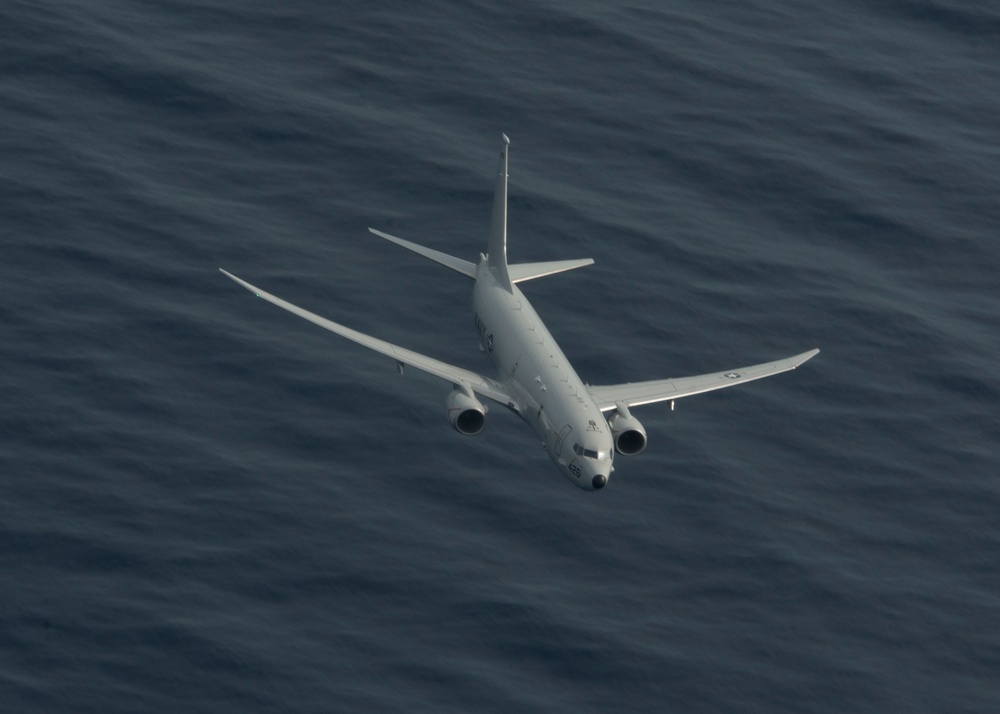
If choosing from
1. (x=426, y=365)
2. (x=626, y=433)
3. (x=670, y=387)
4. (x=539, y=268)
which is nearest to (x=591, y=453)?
(x=626, y=433)

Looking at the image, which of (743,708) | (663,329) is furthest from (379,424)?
(743,708)

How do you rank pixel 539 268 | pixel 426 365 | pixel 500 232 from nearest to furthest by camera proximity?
pixel 426 365, pixel 500 232, pixel 539 268

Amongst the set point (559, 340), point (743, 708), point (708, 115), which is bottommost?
point (743, 708)

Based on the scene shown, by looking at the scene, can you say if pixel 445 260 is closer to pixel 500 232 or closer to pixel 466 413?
pixel 500 232

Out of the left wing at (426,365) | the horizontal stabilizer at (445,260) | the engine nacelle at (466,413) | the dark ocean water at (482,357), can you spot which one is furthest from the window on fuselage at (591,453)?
the horizontal stabilizer at (445,260)

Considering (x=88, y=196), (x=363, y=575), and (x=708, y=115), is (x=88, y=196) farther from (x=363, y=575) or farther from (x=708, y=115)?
(x=708, y=115)

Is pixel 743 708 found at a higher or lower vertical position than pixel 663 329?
lower

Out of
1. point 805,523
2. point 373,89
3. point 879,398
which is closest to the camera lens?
point 805,523
